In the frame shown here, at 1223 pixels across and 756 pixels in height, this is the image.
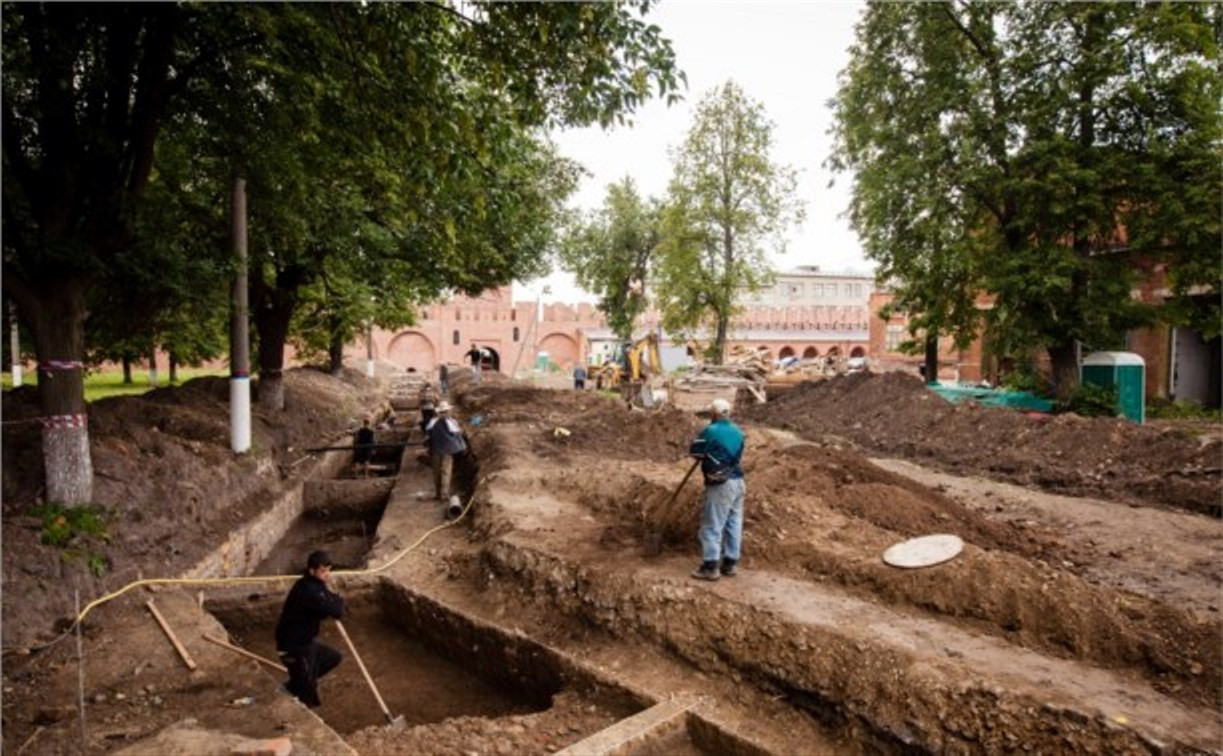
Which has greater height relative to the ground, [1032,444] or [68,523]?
[68,523]

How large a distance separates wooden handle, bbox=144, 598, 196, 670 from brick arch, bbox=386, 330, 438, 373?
49771 millimetres

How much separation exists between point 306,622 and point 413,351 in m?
52.0

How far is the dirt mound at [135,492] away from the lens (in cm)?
703

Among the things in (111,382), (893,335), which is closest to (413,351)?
(111,382)

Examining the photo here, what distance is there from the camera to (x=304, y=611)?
6.46 metres

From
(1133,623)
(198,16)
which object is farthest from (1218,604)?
(198,16)

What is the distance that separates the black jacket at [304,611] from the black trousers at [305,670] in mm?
93

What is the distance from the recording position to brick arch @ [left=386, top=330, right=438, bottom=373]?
5625 centimetres

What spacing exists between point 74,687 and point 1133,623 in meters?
8.84

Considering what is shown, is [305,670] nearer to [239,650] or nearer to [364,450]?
[239,650]

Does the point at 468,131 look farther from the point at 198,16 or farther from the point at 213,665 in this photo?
the point at 213,665

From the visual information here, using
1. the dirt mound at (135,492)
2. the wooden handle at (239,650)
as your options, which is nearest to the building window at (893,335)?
the dirt mound at (135,492)

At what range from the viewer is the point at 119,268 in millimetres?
8516

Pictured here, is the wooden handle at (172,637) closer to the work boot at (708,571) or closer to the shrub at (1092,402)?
the work boot at (708,571)
